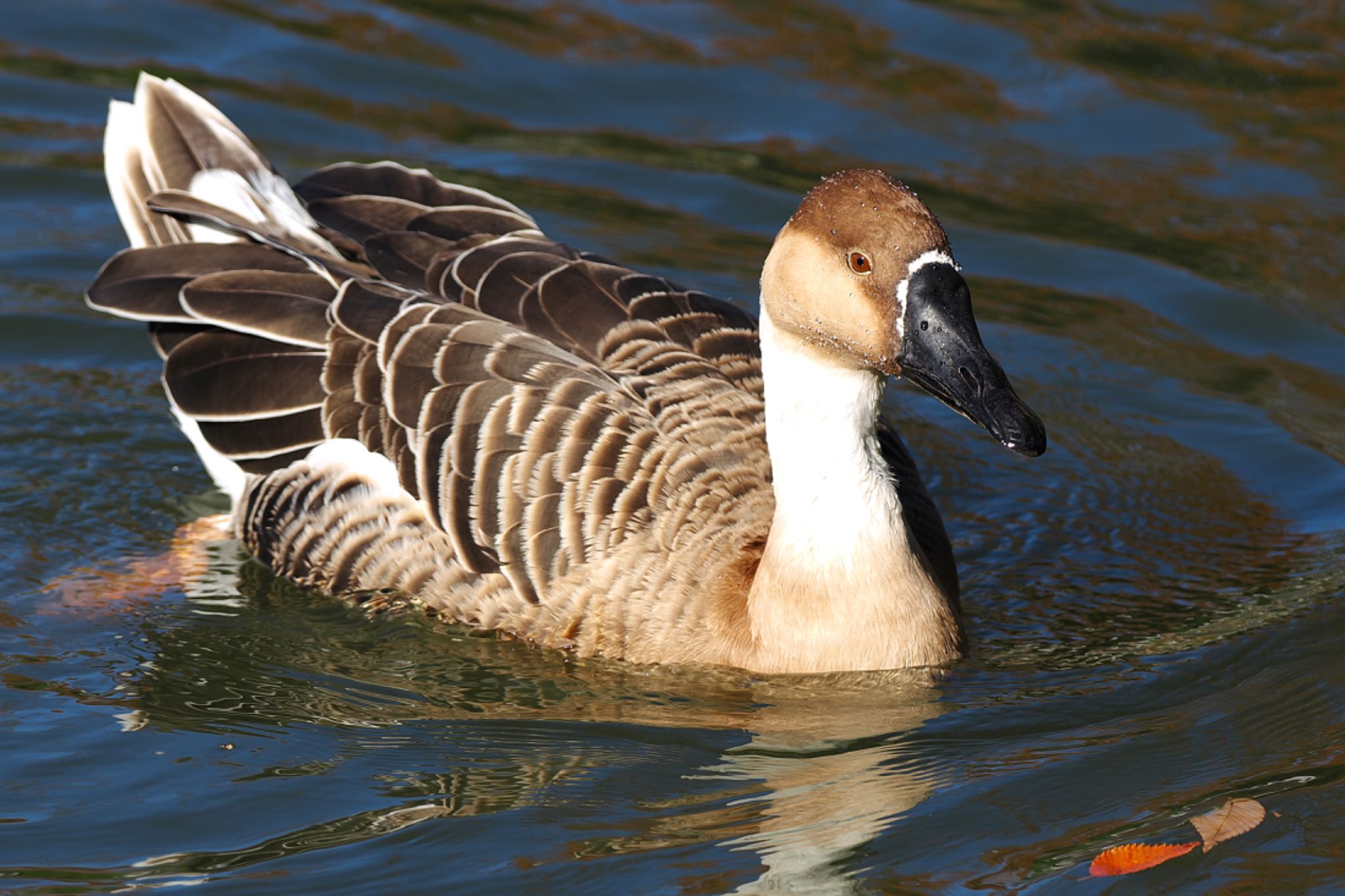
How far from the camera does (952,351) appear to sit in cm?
633

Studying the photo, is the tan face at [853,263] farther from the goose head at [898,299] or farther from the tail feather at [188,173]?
the tail feather at [188,173]

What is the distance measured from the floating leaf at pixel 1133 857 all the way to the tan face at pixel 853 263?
6.02 feet

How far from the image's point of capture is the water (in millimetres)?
6148

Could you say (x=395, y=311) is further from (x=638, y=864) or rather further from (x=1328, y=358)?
(x=1328, y=358)

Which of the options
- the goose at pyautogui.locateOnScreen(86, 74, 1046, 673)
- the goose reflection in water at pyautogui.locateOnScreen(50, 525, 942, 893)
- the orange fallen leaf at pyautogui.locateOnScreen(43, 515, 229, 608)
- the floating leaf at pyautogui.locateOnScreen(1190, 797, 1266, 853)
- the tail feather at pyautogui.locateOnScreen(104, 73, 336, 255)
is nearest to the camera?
the floating leaf at pyautogui.locateOnScreen(1190, 797, 1266, 853)

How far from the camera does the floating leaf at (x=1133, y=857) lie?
19.1 ft

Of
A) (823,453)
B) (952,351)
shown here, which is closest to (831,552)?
(823,453)

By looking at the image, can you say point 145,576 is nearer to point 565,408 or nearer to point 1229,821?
point 565,408

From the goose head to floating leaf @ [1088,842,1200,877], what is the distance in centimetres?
138

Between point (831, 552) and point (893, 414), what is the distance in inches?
126

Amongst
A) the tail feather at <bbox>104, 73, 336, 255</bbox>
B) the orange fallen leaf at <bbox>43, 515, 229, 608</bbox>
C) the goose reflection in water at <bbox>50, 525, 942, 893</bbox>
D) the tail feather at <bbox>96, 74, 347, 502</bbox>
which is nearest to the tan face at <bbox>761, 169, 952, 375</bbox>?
the goose reflection in water at <bbox>50, 525, 942, 893</bbox>

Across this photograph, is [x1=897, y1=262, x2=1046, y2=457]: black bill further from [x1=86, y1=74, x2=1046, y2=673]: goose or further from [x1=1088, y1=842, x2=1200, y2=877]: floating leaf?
[x1=1088, y1=842, x2=1200, y2=877]: floating leaf

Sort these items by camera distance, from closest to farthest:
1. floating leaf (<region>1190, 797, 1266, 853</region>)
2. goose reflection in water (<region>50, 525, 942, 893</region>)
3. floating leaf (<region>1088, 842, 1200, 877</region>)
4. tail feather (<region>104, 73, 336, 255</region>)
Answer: floating leaf (<region>1088, 842, 1200, 877</region>), floating leaf (<region>1190, 797, 1266, 853</region>), goose reflection in water (<region>50, 525, 942, 893</region>), tail feather (<region>104, 73, 336, 255</region>)

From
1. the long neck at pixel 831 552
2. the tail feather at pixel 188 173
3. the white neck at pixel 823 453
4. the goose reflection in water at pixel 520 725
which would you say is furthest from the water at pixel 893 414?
the tail feather at pixel 188 173
